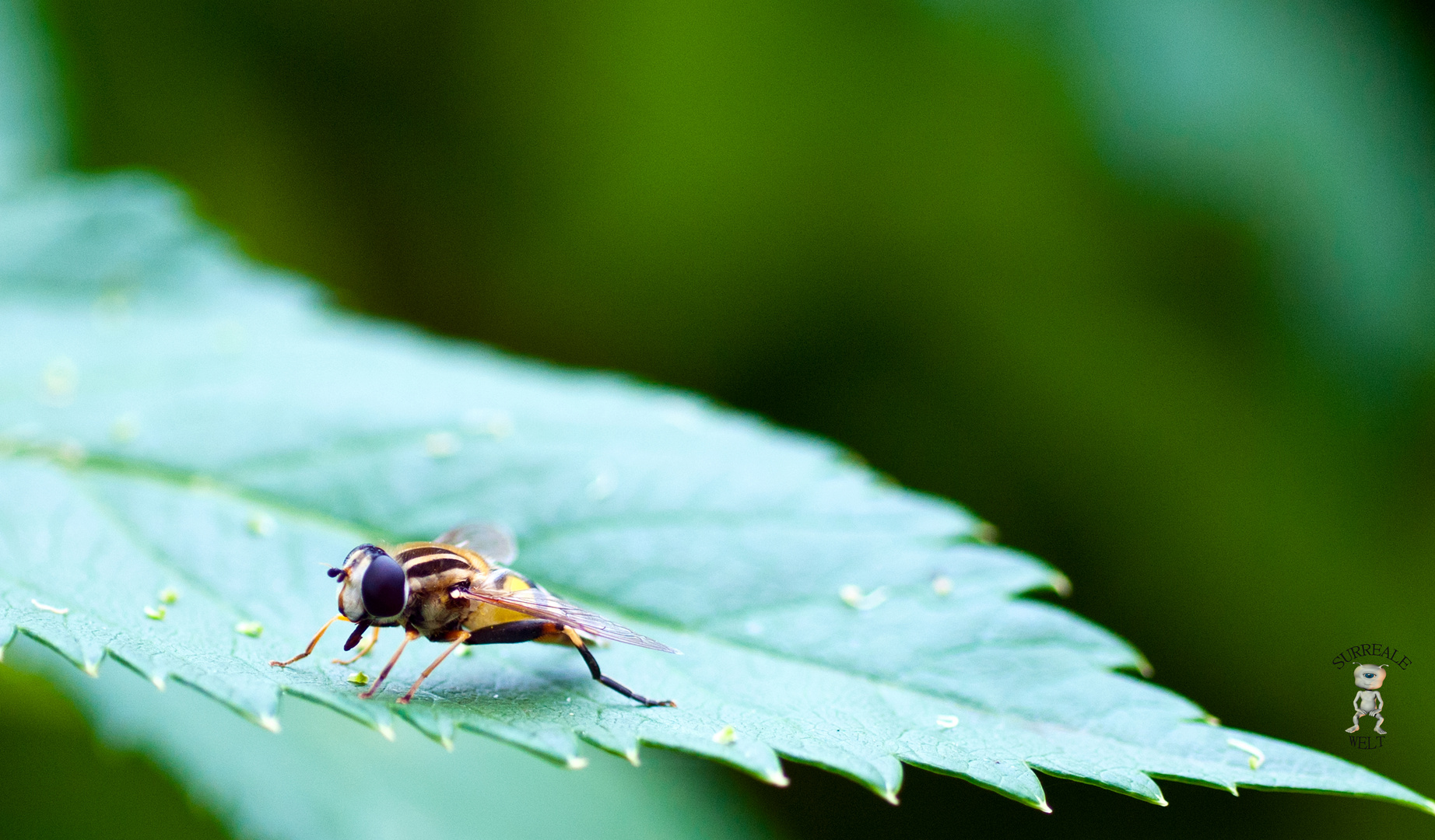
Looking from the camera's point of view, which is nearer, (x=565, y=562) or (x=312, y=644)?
(x=312, y=644)

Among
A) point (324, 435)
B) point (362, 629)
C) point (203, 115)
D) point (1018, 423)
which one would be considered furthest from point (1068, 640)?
point (203, 115)

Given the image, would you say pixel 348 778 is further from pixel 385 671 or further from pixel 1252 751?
pixel 1252 751

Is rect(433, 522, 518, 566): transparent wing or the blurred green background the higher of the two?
the blurred green background

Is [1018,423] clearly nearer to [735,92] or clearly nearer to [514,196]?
[735,92]

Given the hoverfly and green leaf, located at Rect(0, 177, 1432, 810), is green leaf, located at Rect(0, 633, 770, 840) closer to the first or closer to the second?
green leaf, located at Rect(0, 177, 1432, 810)

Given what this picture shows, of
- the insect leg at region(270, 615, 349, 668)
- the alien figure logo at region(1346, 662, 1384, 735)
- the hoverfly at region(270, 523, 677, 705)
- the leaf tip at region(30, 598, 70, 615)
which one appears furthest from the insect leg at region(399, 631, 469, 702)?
the alien figure logo at region(1346, 662, 1384, 735)

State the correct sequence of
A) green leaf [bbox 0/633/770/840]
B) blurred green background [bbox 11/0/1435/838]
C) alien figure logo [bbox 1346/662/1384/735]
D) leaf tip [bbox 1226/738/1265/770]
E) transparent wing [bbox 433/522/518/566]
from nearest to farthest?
leaf tip [bbox 1226/738/1265/770]
transparent wing [bbox 433/522/518/566]
green leaf [bbox 0/633/770/840]
alien figure logo [bbox 1346/662/1384/735]
blurred green background [bbox 11/0/1435/838]

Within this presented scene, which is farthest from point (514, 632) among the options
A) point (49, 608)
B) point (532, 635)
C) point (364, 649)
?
point (49, 608)
